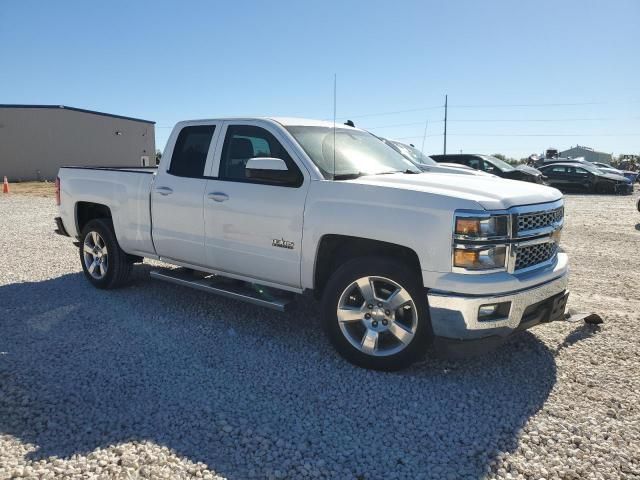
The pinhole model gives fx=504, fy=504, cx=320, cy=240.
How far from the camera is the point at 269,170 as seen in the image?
4.12 metres

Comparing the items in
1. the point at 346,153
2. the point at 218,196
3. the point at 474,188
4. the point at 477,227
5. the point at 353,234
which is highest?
the point at 346,153

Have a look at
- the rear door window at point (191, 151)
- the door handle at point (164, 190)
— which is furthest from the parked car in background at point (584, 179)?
the door handle at point (164, 190)

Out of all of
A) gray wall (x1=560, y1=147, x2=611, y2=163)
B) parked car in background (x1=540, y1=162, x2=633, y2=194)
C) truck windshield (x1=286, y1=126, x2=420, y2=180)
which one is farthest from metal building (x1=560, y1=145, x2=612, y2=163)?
truck windshield (x1=286, y1=126, x2=420, y2=180)

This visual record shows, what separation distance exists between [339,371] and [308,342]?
67cm

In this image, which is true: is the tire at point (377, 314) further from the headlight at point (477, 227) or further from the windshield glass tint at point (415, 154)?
the windshield glass tint at point (415, 154)

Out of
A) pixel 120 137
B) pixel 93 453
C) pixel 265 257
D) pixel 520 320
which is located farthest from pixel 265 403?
pixel 120 137

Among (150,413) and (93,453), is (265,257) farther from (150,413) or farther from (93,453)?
(93,453)

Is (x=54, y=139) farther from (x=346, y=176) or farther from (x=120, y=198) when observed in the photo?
(x=346, y=176)

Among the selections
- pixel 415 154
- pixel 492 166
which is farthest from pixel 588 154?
pixel 415 154

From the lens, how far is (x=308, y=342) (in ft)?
14.9

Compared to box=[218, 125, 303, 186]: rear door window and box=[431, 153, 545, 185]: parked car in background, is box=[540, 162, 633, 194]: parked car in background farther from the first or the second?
box=[218, 125, 303, 186]: rear door window

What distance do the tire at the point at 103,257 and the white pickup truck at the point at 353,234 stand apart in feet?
1.53

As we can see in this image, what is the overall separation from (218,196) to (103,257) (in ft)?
7.43

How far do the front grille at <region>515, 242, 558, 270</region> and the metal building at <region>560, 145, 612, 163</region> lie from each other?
7654 cm
